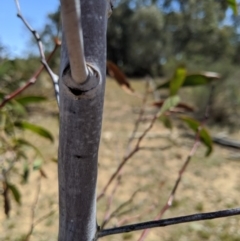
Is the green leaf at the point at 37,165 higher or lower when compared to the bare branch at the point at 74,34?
lower

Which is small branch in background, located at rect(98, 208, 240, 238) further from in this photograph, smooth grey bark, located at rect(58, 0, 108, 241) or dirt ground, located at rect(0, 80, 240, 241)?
dirt ground, located at rect(0, 80, 240, 241)

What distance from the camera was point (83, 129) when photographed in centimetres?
22

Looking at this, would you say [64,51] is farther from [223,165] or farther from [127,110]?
[127,110]

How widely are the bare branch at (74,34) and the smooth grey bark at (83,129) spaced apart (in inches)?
0.5

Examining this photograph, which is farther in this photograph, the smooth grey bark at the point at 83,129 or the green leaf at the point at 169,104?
the green leaf at the point at 169,104

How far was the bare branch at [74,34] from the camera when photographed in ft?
0.48

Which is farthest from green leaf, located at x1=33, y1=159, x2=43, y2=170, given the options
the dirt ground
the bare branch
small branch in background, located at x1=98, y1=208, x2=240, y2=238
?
the dirt ground

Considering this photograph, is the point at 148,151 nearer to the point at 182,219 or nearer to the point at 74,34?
the point at 182,219

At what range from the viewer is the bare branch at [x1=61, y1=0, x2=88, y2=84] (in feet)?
0.48

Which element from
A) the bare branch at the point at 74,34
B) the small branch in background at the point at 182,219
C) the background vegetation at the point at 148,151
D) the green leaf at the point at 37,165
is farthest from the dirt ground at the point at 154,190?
the bare branch at the point at 74,34

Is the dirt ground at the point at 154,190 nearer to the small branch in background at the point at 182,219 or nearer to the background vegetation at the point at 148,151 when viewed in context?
the background vegetation at the point at 148,151

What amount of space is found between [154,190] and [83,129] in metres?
2.57

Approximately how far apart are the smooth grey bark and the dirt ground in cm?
114

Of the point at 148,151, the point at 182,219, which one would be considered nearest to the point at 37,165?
the point at 182,219
